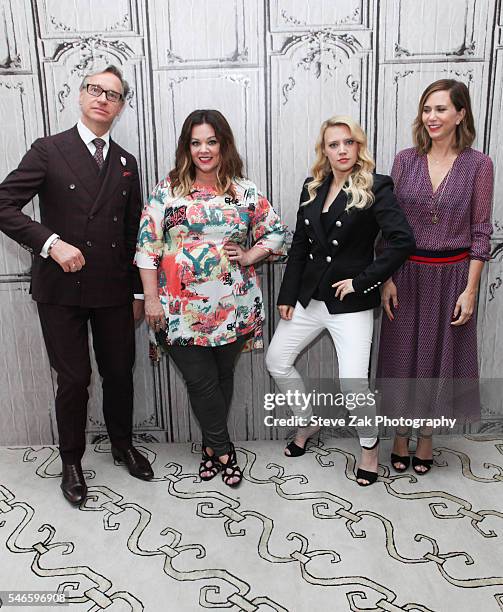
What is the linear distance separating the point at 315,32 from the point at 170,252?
4.01 ft

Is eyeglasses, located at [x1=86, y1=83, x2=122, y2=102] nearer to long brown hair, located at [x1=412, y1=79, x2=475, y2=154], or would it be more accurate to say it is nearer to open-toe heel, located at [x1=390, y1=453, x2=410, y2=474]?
long brown hair, located at [x1=412, y1=79, x2=475, y2=154]

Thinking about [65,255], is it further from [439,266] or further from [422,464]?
[422,464]

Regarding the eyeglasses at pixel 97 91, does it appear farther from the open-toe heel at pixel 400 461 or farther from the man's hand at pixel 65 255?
the open-toe heel at pixel 400 461

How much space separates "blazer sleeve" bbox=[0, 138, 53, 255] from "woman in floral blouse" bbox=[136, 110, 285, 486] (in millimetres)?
421

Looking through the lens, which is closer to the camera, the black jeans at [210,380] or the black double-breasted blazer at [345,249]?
the black double-breasted blazer at [345,249]

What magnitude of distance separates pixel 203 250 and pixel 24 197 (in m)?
0.75

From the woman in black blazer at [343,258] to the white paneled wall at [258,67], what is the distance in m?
0.30

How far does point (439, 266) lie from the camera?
2506 millimetres

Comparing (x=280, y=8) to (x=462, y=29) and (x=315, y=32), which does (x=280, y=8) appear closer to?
(x=315, y=32)

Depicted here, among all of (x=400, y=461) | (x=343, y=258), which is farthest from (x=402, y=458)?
(x=343, y=258)

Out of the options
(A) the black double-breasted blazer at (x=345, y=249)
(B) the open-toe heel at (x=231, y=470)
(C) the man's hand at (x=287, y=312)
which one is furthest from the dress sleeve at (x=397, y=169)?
(B) the open-toe heel at (x=231, y=470)

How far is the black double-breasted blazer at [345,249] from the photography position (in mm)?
2398

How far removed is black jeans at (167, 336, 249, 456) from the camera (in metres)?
2.59

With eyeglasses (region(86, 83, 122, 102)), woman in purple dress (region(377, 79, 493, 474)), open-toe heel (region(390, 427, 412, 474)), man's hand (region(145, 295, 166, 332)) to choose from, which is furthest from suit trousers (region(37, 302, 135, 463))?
open-toe heel (region(390, 427, 412, 474))
